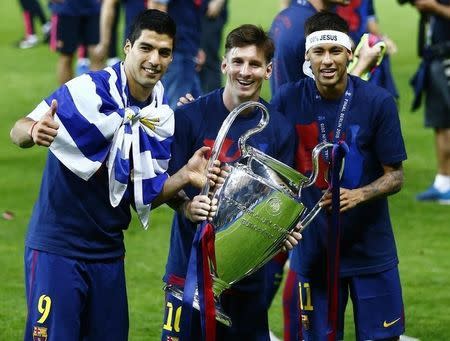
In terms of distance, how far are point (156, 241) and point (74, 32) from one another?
584 cm

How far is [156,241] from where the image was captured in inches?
407

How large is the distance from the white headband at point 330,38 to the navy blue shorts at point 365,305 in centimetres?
110

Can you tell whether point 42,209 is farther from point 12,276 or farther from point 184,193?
point 12,276

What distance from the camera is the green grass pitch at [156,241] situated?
8.62m

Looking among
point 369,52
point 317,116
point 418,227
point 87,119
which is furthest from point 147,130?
point 418,227

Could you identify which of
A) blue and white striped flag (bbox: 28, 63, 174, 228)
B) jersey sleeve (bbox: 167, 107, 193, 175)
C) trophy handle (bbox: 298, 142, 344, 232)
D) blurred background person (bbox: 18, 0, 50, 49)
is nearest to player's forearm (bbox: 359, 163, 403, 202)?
trophy handle (bbox: 298, 142, 344, 232)

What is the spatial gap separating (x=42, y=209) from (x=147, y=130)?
0.58 metres

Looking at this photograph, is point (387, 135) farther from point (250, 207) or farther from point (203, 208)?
point (203, 208)

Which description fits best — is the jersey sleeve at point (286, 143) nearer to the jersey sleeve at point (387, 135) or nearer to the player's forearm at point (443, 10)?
the jersey sleeve at point (387, 135)

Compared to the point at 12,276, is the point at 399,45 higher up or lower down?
higher up

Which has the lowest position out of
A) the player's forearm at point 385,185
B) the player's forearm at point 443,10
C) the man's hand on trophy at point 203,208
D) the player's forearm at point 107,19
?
the man's hand on trophy at point 203,208

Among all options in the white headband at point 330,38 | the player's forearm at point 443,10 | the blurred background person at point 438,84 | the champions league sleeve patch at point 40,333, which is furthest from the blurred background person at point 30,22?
the champions league sleeve patch at point 40,333

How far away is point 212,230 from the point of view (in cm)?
578

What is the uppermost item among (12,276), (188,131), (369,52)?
(369,52)
